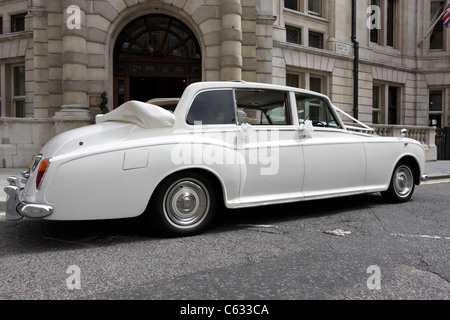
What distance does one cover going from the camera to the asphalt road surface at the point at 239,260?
2.43 metres

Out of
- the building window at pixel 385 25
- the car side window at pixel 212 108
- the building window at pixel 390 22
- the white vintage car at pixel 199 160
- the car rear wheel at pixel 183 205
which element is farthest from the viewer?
the building window at pixel 390 22

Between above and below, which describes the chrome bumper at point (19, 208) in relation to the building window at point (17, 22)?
below

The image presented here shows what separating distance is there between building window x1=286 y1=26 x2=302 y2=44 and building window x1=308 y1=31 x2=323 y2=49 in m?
0.66

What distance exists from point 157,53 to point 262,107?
9122mm

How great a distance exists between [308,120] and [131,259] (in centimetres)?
276

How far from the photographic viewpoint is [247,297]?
232 cm

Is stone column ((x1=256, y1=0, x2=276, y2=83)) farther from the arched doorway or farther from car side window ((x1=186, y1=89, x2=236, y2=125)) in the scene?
car side window ((x1=186, y1=89, x2=236, y2=125))

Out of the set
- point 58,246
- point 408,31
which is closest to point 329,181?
point 58,246

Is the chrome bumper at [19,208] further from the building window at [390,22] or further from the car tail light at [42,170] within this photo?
the building window at [390,22]

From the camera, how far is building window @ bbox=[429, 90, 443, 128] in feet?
66.7

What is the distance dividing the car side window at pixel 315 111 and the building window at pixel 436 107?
18387 mm

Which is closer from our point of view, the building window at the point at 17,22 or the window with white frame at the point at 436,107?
the building window at the point at 17,22

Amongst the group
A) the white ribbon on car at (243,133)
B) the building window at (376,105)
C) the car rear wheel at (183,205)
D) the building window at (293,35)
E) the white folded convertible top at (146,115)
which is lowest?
the car rear wheel at (183,205)

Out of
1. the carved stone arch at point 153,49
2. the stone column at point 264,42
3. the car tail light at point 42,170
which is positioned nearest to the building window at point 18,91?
the carved stone arch at point 153,49
